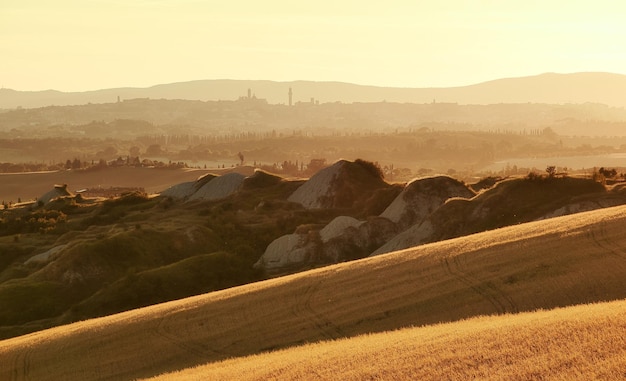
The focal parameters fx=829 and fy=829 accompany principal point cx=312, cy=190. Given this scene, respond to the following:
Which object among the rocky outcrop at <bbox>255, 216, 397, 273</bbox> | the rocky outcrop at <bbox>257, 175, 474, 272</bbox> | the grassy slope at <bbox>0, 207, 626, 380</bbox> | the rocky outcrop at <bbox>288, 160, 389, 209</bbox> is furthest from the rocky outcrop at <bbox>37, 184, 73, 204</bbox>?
the grassy slope at <bbox>0, 207, 626, 380</bbox>

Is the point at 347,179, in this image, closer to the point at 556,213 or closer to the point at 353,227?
the point at 353,227

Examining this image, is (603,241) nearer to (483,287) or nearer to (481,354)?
(483,287)

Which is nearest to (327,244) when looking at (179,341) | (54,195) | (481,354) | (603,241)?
(179,341)

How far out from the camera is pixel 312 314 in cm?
4172

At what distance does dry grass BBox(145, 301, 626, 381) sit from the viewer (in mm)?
22453

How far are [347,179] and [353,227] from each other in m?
25.5

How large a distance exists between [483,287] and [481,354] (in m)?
15.0

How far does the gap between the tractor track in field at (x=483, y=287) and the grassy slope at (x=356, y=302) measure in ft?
0.25

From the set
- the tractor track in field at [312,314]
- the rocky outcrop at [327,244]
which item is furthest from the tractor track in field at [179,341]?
the rocky outcrop at [327,244]

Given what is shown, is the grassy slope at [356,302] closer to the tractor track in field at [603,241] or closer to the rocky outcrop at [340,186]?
the tractor track in field at [603,241]

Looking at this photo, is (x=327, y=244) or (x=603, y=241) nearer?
(x=603, y=241)

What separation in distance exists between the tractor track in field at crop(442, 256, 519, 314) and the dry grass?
11.3 feet

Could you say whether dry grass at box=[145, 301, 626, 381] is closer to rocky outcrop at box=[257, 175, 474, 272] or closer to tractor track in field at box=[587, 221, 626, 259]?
tractor track in field at box=[587, 221, 626, 259]

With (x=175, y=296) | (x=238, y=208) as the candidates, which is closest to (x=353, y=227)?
(x=175, y=296)
